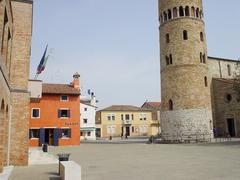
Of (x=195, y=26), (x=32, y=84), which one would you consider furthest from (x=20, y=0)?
(x=195, y=26)

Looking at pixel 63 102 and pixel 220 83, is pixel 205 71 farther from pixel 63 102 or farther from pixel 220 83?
pixel 63 102

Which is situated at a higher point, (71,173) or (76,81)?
(76,81)

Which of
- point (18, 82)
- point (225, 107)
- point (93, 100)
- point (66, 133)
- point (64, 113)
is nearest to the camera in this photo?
point (18, 82)

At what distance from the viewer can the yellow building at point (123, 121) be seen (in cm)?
6581

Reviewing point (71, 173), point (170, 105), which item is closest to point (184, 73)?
point (170, 105)

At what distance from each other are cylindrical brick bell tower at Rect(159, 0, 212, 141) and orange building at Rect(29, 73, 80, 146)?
39.8 ft

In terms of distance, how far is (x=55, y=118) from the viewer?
119ft

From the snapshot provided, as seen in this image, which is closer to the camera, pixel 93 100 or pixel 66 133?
pixel 66 133

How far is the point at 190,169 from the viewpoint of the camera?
1191 centimetres

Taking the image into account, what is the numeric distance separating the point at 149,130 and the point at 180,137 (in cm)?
3683

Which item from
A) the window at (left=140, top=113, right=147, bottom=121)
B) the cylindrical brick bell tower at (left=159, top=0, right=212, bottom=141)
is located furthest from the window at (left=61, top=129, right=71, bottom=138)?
the window at (left=140, top=113, right=147, bottom=121)

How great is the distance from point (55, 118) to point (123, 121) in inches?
1275

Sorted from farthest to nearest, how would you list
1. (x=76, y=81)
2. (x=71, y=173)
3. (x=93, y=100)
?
(x=93, y=100) → (x=76, y=81) → (x=71, y=173)

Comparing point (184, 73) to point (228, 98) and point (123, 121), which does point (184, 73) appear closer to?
point (228, 98)
